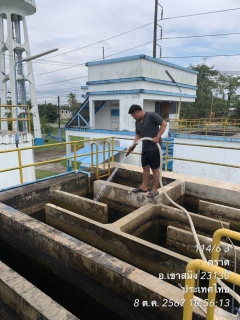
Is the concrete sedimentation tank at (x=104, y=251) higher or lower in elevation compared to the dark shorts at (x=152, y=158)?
lower

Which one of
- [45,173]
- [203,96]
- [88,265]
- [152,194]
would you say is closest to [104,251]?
[88,265]

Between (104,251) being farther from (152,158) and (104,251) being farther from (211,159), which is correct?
(211,159)

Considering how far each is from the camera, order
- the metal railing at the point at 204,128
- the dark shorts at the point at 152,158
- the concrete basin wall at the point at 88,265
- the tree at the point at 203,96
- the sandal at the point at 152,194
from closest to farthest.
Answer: the concrete basin wall at the point at 88,265, the dark shorts at the point at 152,158, the sandal at the point at 152,194, the metal railing at the point at 204,128, the tree at the point at 203,96

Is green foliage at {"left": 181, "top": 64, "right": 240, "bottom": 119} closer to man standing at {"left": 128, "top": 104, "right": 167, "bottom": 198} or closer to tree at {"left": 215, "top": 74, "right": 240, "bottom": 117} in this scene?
tree at {"left": 215, "top": 74, "right": 240, "bottom": 117}

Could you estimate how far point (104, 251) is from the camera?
3.94 metres

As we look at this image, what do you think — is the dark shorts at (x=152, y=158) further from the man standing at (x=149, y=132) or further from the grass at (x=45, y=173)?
the grass at (x=45, y=173)

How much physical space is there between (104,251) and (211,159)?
10.4m

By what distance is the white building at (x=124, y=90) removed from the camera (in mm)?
13344

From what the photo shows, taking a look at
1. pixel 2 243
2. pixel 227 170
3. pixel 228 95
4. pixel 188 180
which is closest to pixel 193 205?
pixel 188 180

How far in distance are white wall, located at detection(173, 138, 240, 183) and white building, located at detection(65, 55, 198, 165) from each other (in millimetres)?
2715

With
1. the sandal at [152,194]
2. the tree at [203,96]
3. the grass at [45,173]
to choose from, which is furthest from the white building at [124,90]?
the tree at [203,96]

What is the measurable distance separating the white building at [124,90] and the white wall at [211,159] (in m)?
2.71

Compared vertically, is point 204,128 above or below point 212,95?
below

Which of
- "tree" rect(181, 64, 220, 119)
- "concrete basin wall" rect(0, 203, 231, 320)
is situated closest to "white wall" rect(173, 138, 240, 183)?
"concrete basin wall" rect(0, 203, 231, 320)
